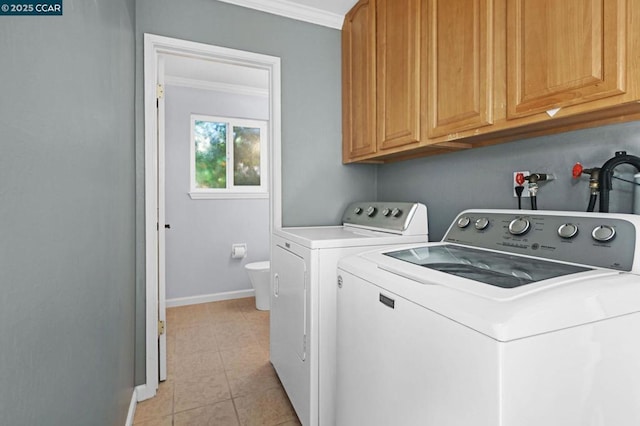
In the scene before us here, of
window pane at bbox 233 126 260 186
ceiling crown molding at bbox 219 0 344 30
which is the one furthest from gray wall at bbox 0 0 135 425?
window pane at bbox 233 126 260 186

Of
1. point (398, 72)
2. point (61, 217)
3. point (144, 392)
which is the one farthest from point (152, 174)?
point (398, 72)

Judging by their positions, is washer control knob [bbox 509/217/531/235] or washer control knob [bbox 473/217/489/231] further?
washer control knob [bbox 473/217/489/231]

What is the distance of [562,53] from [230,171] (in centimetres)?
332

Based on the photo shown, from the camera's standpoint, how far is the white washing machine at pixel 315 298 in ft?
4.89

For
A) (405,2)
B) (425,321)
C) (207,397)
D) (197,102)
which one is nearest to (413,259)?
(425,321)

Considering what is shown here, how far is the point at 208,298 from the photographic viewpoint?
3596 mm

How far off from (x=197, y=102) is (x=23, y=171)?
10.8 feet

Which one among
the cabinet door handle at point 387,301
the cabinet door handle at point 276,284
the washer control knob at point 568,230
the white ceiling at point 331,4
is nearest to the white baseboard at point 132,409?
the cabinet door handle at point 276,284

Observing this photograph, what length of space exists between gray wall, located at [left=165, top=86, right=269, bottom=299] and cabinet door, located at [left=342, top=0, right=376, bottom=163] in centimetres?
186

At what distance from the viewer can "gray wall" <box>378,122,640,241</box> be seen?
1130 millimetres

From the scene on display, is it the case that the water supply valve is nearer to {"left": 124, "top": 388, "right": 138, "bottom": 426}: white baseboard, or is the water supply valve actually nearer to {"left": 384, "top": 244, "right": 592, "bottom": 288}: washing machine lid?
{"left": 384, "top": 244, "right": 592, "bottom": 288}: washing machine lid

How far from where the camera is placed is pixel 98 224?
111 cm

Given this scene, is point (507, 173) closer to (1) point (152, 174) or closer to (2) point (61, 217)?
(2) point (61, 217)

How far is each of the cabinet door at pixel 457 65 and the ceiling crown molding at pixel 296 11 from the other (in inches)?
38.2
